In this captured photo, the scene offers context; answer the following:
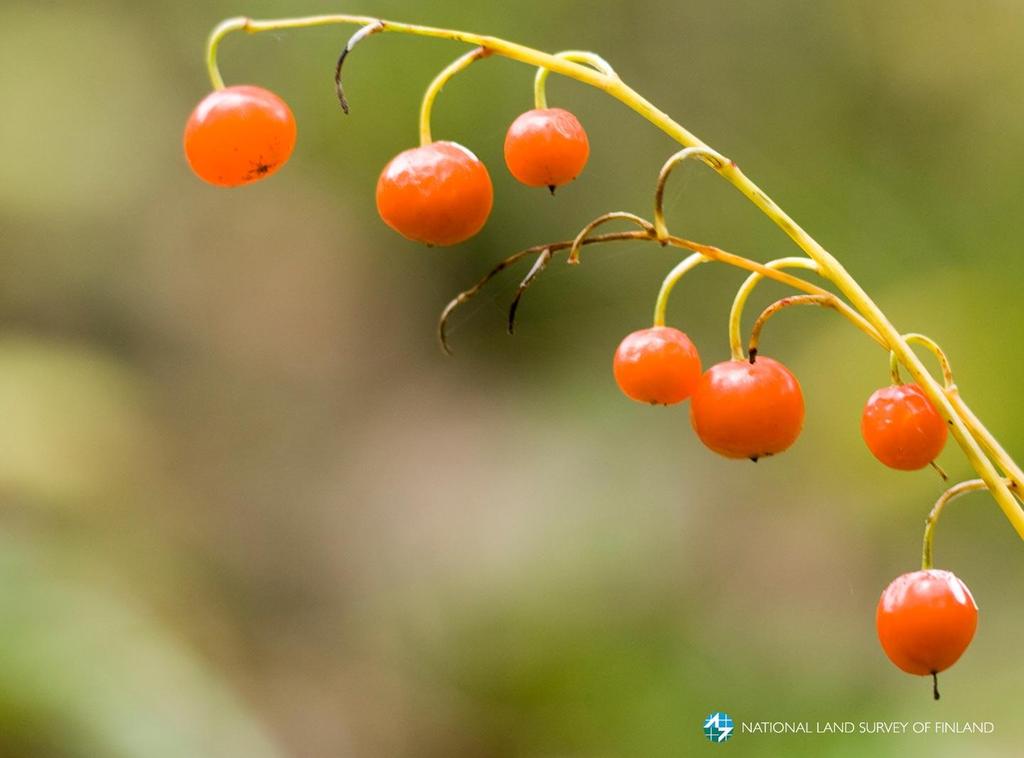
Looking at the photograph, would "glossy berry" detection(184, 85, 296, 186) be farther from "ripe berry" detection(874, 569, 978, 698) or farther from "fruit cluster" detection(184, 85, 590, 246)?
"ripe berry" detection(874, 569, 978, 698)

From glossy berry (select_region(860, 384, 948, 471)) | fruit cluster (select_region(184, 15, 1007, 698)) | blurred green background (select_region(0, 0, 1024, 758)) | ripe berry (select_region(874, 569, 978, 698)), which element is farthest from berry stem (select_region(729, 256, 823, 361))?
blurred green background (select_region(0, 0, 1024, 758))

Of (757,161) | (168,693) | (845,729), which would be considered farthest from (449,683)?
(757,161)

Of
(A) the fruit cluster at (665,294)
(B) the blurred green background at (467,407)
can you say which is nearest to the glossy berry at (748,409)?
(A) the fruit cluster at (665,294)

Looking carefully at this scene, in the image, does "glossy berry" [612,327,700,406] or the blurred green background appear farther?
the blurred green background

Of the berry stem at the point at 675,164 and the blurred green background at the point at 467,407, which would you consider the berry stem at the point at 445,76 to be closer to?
the berry stem at the point at 675,164

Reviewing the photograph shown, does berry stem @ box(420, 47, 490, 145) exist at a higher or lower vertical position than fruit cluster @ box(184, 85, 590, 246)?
higher

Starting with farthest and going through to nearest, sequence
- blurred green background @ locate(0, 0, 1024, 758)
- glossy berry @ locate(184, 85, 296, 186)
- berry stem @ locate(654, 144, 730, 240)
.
Answer: blurred green background @ locate(0, 0, 1024, 758)
glossy berry @ locate(184, 85, 296, 186)
berry stem @ locate(654, 144, 730, 240)

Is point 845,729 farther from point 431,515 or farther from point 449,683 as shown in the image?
point 431,515
